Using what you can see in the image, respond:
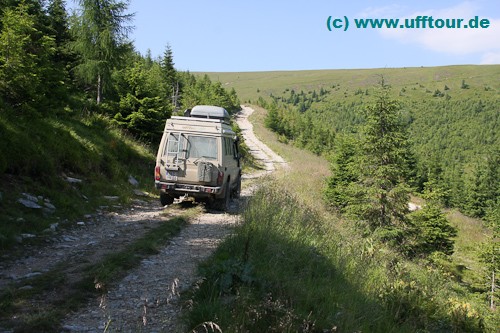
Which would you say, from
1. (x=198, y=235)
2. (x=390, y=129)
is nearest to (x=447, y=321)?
(x=198, y=235)

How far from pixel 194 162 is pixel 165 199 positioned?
176cm

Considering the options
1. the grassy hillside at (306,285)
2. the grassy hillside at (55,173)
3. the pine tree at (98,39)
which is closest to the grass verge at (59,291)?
the grassy hillside at (306,285)

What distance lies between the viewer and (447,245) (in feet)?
71.8

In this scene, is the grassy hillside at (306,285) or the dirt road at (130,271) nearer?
the grassy hillside at (306,285)

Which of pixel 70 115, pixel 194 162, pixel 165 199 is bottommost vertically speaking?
pixel 165 199

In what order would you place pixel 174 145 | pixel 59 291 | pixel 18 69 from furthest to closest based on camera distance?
pixel 174 145, pixel 18 69, pixel 59 291

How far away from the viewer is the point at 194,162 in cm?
1180

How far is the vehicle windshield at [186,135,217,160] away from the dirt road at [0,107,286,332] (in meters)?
1.97

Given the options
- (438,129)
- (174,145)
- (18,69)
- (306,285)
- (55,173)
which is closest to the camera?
(306,285)

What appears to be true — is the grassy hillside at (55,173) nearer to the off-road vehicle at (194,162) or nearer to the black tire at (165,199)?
the black tire at (165,199)

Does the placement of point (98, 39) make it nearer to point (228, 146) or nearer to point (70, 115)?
point (70, 115)

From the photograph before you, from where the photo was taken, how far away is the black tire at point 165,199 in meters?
12.4

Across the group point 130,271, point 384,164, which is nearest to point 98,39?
point 384,164

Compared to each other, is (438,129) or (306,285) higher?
(306,285)
